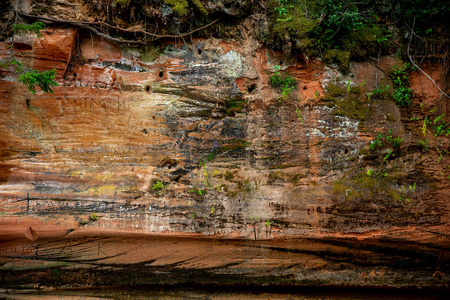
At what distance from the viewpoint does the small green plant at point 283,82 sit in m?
4.02

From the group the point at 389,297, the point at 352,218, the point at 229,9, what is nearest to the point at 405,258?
the point at 389,297

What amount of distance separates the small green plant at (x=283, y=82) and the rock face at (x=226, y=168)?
0.08 meters

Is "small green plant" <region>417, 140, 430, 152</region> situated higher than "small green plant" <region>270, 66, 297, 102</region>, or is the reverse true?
"small green plant" <region>270, 66, 297, 102</region>

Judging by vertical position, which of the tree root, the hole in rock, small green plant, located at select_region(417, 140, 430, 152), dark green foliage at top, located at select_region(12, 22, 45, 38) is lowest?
small green plant, located at select_region(417, 140, 430, 152)

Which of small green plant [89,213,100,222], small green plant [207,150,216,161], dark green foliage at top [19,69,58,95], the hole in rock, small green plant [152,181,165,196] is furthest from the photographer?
the hole in rock

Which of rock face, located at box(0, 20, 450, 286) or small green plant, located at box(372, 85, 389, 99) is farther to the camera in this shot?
small green plant, located at box(372, 85, 389, 99)

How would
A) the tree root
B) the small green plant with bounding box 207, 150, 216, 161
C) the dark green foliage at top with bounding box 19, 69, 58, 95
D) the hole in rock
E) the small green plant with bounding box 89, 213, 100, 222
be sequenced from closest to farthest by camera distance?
1. the dark green foliage at top with bounding box 19, 69, 58, 95
2. the tree root
3. the small green plant with bounding box 89, 213, 100, 222
4. the small green plant with bounding box 207, 150, 216, 161
5. the hole in rock

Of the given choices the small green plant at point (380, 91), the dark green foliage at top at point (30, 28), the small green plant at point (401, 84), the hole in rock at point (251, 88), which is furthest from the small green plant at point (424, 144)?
the dark green foliage at top at point (30, 28)

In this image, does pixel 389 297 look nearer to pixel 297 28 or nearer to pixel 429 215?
pixel 429 215

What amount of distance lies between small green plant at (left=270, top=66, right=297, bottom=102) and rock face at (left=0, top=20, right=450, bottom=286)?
8 cm

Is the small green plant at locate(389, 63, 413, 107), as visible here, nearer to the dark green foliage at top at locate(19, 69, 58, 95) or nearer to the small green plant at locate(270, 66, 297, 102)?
the small green plant at locate(270, 66, 297, 102)

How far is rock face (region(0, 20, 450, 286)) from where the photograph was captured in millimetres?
3764

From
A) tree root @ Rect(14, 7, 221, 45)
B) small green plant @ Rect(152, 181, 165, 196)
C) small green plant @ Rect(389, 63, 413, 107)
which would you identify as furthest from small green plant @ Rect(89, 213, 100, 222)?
small green plant @ Rect(389, 63, 413, 107)

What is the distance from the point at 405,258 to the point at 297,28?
3784 millimetres
